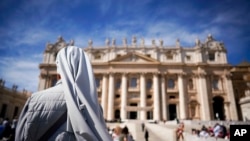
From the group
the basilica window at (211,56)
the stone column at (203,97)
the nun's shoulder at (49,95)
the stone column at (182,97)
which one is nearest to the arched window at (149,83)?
the stone column at (182,97)

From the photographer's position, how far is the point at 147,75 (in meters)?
34.6

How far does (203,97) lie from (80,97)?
35024mm

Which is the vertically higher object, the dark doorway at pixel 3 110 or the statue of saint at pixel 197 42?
the statue of saint at pixel 197 42

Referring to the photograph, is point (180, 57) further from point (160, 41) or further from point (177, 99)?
point (177, 99)

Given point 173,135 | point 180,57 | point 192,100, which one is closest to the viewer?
point 173,135

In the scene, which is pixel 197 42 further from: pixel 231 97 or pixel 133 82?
pixel 133 82

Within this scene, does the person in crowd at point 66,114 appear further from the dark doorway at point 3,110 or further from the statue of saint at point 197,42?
the statue of saint at point 197,42

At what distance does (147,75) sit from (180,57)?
8.35 meters

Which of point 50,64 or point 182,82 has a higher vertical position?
point 50,64

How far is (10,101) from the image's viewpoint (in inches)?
1265

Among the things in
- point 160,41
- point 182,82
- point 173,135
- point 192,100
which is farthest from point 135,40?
point 173,135

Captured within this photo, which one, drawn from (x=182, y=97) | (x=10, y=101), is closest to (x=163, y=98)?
(x=182, y=97)

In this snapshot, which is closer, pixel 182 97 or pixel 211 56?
pixel 182 97

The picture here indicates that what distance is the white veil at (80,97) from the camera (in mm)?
1487
